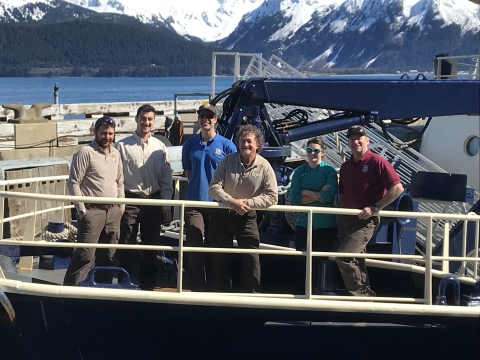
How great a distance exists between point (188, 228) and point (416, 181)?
3.48m

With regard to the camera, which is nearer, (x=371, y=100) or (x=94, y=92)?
(x=371, y=100)

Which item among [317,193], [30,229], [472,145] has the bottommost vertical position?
[30,229]

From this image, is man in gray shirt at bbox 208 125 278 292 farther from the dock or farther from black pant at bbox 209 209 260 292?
the dock

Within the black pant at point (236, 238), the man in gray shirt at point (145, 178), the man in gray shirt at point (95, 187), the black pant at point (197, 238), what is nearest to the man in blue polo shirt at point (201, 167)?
the black pant at point (197, 238)

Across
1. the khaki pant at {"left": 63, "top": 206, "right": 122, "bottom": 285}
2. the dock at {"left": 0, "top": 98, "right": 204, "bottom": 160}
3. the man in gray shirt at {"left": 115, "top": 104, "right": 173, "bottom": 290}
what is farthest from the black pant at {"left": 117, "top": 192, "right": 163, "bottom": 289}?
the dock at {"left": 0, "top": 98, "right": 204, "bottom": 160}

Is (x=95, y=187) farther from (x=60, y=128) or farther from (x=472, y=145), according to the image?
(x=60, y=128)

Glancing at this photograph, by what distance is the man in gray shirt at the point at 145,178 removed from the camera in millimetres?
7285

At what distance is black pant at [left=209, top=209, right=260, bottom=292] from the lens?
270 inches

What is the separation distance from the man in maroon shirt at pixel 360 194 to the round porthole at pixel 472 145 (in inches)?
202

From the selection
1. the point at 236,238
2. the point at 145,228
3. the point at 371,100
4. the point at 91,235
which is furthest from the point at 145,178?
the point at 371,100

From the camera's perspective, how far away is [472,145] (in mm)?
11562

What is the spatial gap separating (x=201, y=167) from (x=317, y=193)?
1053 mm

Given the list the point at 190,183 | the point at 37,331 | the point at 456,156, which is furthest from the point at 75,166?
the point at 456,156

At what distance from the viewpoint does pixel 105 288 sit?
682cm
